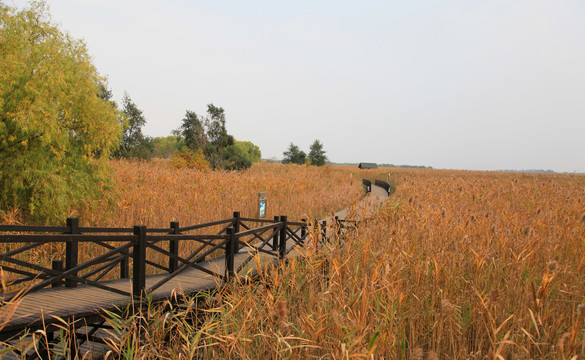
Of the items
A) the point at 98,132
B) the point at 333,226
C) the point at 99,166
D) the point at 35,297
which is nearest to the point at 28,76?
the point at 98,132

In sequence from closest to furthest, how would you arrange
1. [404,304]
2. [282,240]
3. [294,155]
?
[404,304]
[282,240]
[294,155]

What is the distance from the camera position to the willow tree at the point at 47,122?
25.0 feet

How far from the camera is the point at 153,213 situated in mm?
9047

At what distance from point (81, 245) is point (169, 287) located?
402cm

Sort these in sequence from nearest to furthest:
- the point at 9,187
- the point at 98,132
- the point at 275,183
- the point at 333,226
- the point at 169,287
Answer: the point at 169,287 < the point at 333,226 < the point at 9,187 < the point at 98,132 < the point at 275,183

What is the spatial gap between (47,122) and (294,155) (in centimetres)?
6516

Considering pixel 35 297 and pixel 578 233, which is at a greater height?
pixel 578 233

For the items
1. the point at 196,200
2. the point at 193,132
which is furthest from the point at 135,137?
the point at 196,200

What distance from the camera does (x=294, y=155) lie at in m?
72.4

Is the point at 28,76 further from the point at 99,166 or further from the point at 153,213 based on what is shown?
the point at 153,213

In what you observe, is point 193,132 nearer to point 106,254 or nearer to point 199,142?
point 199,142

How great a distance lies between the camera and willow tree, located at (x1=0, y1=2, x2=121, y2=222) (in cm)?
761

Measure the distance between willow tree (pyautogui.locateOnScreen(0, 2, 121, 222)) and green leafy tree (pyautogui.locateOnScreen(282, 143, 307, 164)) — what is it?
59.8 meters

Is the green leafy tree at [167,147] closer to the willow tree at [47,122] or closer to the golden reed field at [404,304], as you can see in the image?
the willow tree at [47,122]
